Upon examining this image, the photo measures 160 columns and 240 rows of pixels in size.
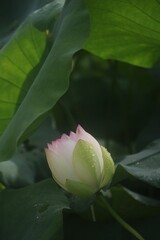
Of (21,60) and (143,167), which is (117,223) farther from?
(21,60)

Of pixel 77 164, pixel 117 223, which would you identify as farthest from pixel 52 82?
pixel 117 223

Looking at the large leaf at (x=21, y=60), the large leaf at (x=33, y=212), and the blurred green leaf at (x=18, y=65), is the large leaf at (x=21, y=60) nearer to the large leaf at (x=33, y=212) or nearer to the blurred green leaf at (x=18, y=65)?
the blurred green leaf at (x=18, y=65)

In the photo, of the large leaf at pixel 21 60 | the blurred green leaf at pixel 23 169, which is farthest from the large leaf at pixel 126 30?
the blurred green leaf at pixel 23 169

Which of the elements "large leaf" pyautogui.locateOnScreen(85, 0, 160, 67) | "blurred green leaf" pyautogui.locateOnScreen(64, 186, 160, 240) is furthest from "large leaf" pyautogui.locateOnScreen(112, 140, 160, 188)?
"large leaf" pyautogui.locateOnScreen(85, 0, 160, 67)

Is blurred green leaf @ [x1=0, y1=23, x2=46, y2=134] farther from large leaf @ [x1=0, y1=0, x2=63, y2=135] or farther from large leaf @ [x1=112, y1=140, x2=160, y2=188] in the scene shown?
large leaf @ [x1=112, y1=140, x2=160, y2=188]

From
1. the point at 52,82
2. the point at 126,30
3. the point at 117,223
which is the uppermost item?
the point at 52,82

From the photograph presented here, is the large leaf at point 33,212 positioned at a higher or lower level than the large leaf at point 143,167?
higher

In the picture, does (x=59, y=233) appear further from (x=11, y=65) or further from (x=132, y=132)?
(x=132, y=132)
